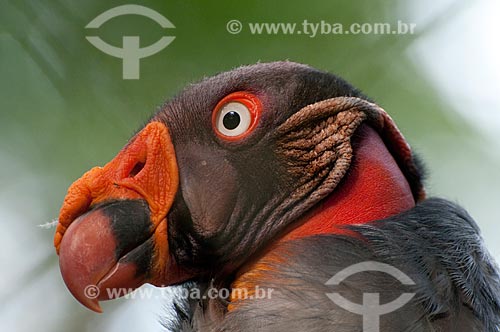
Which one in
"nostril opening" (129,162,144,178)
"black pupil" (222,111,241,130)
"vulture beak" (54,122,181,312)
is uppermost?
"black pupil" (222,111,241,130)

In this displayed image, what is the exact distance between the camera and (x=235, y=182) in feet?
8.27

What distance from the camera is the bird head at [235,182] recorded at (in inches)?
95.9

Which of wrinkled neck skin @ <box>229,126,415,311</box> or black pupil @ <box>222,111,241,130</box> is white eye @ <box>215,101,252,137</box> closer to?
black pupil @ <box>222,111,241,130</box>

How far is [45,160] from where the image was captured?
3723 millimetres

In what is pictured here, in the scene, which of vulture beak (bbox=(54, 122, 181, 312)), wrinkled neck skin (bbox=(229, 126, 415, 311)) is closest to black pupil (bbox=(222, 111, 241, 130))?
vulture beak (bbox=(54, 122, 181, 312))

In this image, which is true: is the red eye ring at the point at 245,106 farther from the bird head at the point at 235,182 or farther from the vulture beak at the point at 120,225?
the vulture beak at the point at 120,225

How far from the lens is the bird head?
7.99 feet

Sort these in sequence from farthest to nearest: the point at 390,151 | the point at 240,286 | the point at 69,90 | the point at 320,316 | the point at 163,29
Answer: the point at 69,90 → the point at 163,29 → the point at 390,151 → the point at 240,286 → the point at 320,316

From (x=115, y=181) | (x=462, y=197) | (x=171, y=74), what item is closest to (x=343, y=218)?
(x=115, y=181)

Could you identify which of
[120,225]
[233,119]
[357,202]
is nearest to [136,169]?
[120,225]

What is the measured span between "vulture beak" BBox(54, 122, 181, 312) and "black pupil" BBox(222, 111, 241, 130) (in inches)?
6.7

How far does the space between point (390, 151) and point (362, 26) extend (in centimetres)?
82

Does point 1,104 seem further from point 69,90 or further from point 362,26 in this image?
point 362,26

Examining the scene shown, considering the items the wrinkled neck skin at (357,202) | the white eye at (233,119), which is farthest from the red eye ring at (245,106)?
the wrinkled neck skin at (357,202)
